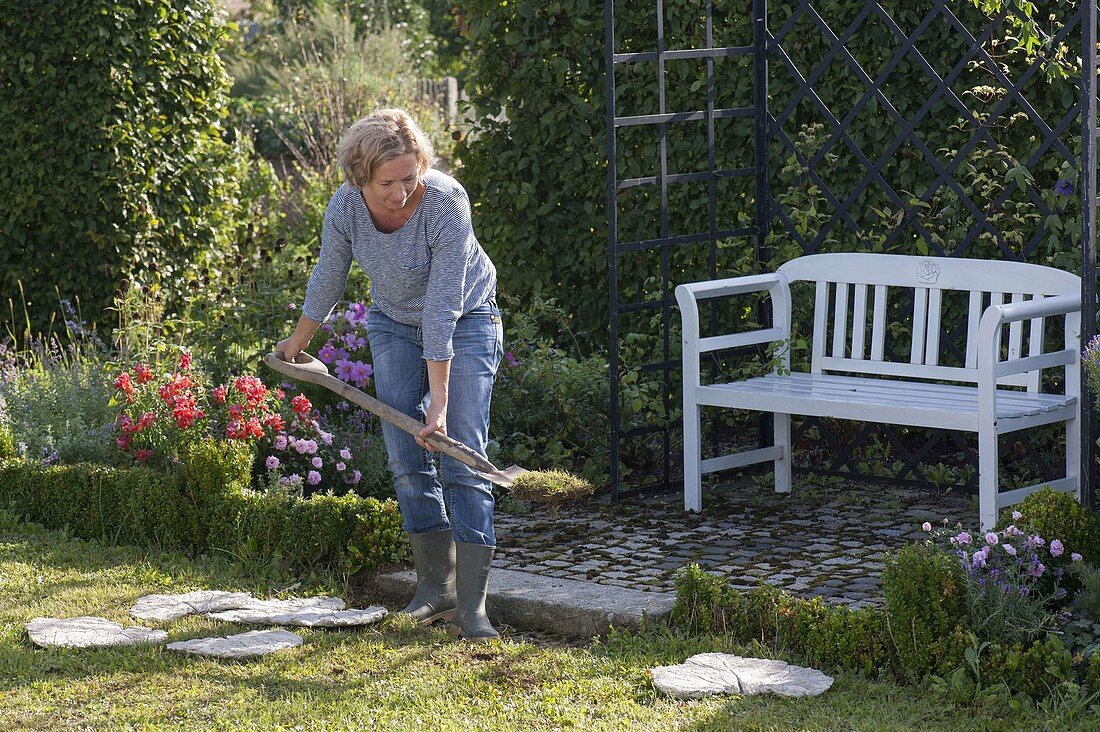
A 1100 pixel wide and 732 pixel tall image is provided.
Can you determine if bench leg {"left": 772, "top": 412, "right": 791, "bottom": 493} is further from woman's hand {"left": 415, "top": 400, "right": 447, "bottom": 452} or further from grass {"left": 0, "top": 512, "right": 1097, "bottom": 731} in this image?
woman's hand {"left": 415, "top": 400, "right": 447, "bottom": 452}

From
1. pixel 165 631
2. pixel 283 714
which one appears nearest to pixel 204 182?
pixel 165 631

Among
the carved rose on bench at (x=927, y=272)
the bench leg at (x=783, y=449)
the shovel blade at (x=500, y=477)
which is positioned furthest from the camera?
the bench leg at (x=783, y=449)

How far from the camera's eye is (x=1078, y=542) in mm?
3867

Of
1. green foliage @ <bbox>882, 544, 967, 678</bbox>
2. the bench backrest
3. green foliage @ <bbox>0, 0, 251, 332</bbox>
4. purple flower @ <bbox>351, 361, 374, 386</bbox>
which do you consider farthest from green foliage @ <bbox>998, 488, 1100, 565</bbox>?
green foliage @ <bbox>0, 0, 251, 332</bbox>

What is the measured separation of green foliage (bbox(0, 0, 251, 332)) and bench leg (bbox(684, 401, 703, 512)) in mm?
3494

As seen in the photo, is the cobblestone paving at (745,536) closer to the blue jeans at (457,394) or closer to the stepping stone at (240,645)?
the blue jeans at (457,394)

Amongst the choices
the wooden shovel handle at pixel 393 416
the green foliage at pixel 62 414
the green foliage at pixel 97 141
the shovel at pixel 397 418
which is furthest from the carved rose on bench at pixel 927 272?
the green foliage at pixel 97 141

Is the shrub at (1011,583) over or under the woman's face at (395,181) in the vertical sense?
under

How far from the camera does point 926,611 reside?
11.9 ft

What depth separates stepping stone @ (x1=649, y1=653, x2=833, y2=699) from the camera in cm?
361

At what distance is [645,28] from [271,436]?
96.9 inches

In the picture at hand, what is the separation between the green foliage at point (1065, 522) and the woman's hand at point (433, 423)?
5.08 feet

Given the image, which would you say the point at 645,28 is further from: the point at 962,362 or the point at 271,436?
the point at 271,436

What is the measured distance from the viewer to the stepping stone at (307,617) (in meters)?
4.28
